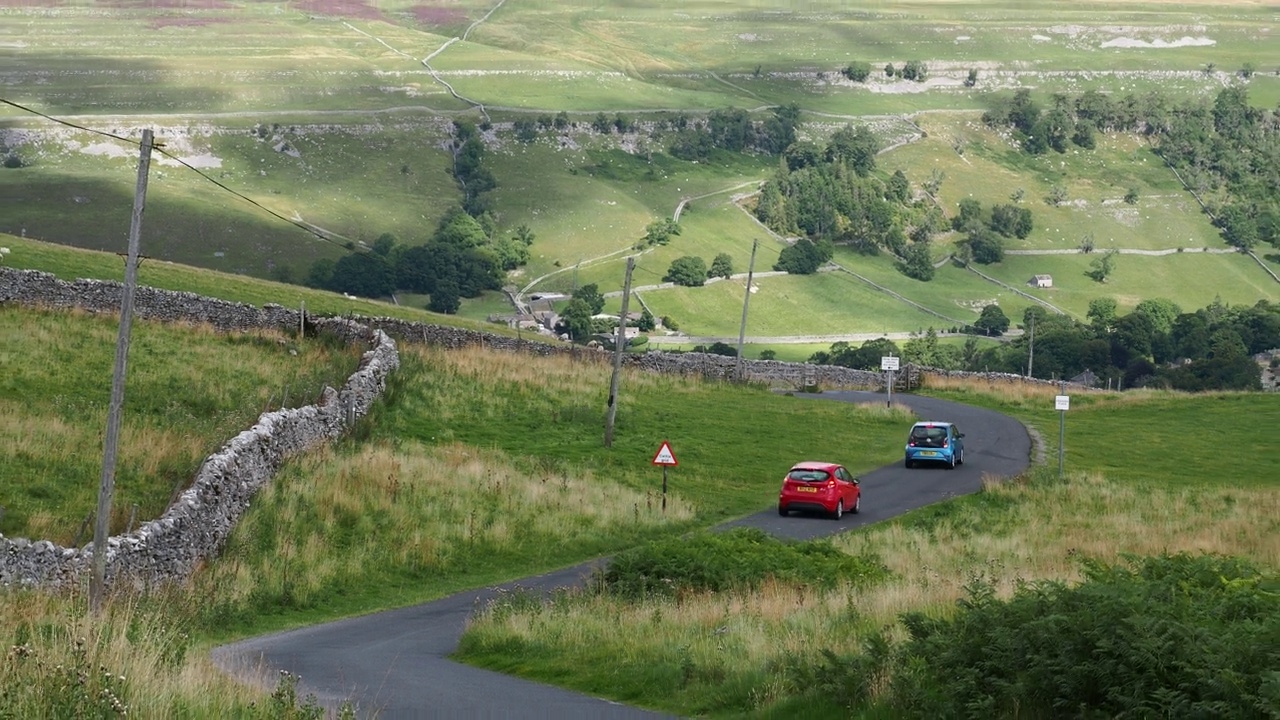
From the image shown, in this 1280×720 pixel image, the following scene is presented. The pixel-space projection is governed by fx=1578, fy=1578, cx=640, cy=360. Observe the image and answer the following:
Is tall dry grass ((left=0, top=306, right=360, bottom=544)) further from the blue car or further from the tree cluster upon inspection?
the tree cluster

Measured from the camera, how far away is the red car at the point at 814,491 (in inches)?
1658

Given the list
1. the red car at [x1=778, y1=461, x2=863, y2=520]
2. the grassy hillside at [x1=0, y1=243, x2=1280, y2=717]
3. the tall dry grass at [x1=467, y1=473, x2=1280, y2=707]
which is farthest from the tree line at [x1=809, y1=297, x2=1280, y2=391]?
the tall dry grass at [x1=467, y1=473, x2=1280, y2=707]

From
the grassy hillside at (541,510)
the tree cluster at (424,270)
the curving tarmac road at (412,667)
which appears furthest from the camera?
the tree cluster at (424,270)

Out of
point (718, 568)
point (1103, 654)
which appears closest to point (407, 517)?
point (718, 568)

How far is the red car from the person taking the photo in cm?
4212

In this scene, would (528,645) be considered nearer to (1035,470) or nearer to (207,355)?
(207,355)

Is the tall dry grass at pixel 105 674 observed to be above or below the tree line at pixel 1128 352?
above

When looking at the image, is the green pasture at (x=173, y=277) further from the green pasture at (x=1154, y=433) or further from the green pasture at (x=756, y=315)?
the green pasture at (x=756, y=315)

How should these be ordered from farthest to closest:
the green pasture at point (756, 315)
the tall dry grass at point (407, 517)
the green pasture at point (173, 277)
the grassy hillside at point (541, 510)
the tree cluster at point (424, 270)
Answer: the green pasture at point (756, 315) → the tree cluster at point (424, 270) → the green pasture at point (173, 277) → the tall dry grass at point (407, 517) → the grassy hillside at point (541, 510)

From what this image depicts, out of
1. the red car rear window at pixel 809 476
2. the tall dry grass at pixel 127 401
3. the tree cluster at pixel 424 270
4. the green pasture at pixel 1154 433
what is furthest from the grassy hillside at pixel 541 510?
the tree cluster at pixel 424 270

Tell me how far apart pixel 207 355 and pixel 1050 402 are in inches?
1999

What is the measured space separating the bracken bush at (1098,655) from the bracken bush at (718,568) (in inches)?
390

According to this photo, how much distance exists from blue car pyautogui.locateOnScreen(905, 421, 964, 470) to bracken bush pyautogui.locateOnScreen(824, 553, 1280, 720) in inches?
1522

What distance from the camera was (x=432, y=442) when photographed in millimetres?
45375
